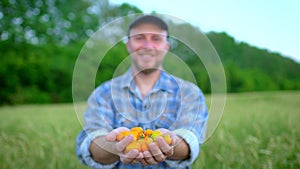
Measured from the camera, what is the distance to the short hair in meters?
1.44

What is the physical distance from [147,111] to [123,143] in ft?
1.33

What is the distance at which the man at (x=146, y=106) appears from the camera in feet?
4.35

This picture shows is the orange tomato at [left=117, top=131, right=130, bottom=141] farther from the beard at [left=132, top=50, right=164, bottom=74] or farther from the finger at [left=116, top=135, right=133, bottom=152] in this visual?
the beard at [left=132, top=50, right=164, bottom=74]

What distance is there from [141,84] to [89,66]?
345 millimetres

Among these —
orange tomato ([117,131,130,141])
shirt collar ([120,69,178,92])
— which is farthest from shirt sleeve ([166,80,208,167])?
orange tomato ([117,131,130,141])

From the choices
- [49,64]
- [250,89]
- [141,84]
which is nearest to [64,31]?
[49,64]

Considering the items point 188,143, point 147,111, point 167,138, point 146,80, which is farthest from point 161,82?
point 167,138

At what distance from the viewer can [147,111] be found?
1.48 meters

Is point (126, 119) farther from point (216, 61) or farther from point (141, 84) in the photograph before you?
point (216, 61)

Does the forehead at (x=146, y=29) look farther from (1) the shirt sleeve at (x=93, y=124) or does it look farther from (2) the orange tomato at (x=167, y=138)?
(2) the orange tomato at (x=167, y=138)

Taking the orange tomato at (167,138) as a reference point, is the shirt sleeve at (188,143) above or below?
below

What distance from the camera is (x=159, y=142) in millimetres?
1064

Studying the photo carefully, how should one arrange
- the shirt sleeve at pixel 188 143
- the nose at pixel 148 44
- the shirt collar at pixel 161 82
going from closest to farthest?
the shirt sleeve at pixel 188 143
the nose at pixel 148 44
the shirt collar at pixel 161 82

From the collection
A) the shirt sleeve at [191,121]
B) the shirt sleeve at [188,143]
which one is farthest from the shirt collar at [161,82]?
the shirt sleeve at [188,143]
